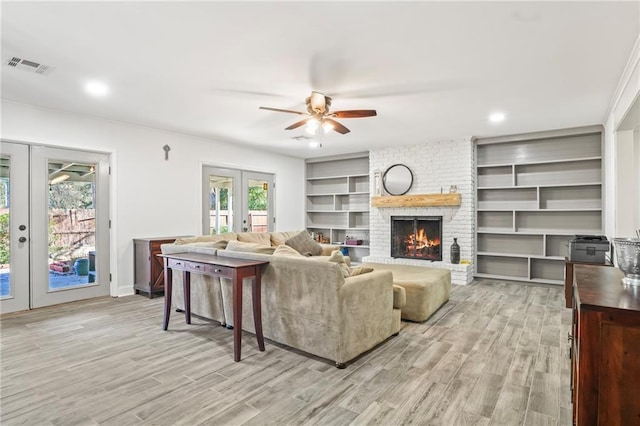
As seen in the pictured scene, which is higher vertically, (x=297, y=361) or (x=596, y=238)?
(x=596, y=238)

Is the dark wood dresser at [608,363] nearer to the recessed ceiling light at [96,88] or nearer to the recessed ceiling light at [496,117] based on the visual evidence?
the recessed ceiling light at [496,117]

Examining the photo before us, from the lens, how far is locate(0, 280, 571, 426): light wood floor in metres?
2.11

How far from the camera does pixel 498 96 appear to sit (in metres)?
4.00

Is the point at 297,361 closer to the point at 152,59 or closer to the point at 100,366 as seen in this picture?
the point at 100,366

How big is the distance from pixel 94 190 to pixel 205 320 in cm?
258

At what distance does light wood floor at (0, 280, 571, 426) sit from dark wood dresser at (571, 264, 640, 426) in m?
0.81

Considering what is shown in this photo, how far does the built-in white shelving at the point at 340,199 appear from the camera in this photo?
7988 millimetres

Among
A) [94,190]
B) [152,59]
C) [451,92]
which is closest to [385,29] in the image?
[451,92]

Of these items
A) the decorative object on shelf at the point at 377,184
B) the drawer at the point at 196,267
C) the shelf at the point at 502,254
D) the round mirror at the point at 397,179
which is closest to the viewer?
the drawer at the point at 196,267

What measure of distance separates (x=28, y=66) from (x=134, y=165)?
2165 millimetres

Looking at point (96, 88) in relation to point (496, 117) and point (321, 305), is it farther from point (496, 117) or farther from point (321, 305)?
point (496, 117)

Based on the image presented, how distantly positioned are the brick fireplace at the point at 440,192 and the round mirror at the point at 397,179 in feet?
0.28

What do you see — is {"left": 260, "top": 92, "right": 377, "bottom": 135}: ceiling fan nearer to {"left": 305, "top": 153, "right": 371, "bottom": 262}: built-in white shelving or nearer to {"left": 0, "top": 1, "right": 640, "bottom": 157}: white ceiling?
{"left": 0, "top": 1, "right": 640, "bottom": 157}: white ceiling

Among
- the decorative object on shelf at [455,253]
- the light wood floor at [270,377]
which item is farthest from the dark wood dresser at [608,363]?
the decorative object on shelf at [455,253]
